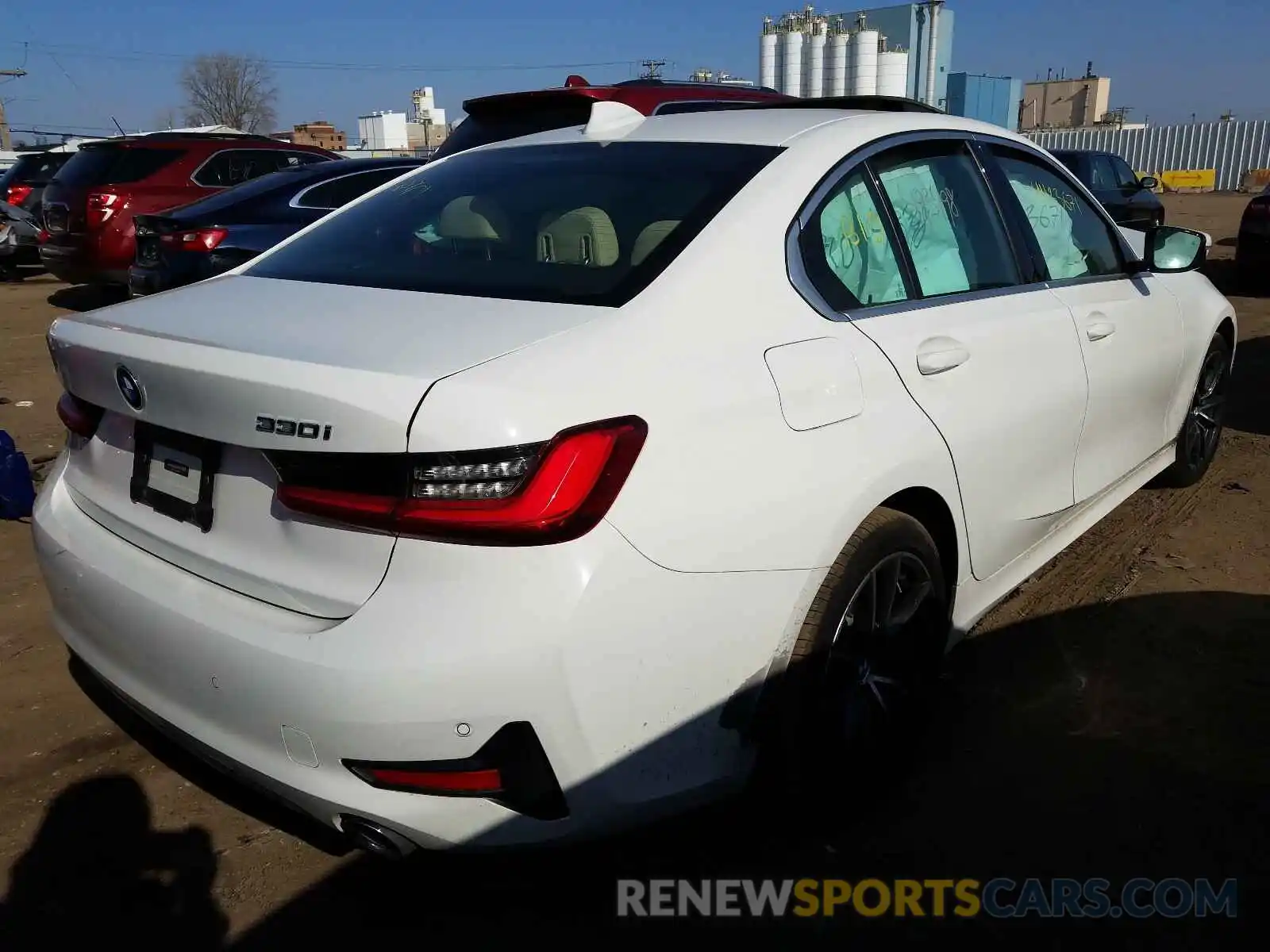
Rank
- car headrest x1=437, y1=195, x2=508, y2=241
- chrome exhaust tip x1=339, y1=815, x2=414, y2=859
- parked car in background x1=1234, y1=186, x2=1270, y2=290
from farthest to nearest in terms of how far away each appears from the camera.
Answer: parked car in background x1=1234, y1=186, x2=1270, y2=290
car headrest x1=437, y1=195, x2=508, y2=241
chrome exhaust tip x1=339, y1=815, x2=414, y2=859

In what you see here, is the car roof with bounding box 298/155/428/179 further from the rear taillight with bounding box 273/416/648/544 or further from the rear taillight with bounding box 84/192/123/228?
the rear taillight with bounding box 273/416/648/544

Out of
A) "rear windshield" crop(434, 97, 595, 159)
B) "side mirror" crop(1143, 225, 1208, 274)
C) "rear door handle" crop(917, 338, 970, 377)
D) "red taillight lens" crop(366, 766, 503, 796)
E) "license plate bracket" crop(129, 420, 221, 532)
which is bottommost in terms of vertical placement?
"red taillight lens" crop(366, 766, 503, 796)

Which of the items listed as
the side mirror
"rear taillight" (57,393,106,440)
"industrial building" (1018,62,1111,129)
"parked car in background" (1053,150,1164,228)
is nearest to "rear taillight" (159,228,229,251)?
"rear taillight" (57,393,106,440)

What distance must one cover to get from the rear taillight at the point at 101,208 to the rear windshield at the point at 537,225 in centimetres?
798

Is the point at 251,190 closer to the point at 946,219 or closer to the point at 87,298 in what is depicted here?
the point at 87,298

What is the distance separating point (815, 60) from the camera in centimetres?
6372

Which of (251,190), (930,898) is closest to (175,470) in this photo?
(930,898)

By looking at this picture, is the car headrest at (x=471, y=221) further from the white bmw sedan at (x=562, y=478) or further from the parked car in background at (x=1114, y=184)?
the parked car in background at (x=1114, y=184)

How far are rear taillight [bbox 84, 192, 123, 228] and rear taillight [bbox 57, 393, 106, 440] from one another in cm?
839

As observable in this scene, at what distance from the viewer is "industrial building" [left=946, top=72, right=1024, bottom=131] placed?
61.8 metres

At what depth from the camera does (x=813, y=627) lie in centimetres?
213

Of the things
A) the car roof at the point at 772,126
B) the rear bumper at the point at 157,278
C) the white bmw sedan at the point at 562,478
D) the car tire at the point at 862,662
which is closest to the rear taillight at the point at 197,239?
the rear bumper at the point at 157,278

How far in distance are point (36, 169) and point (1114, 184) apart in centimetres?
1590

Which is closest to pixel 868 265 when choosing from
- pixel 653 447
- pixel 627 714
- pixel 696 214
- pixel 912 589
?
pixel 696 214
